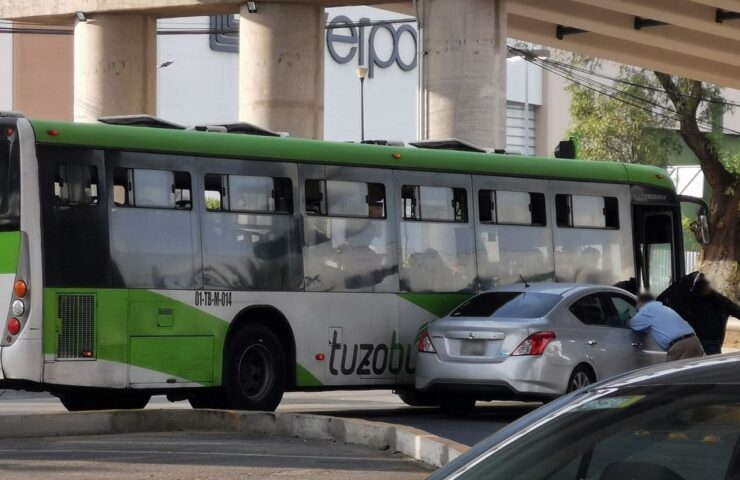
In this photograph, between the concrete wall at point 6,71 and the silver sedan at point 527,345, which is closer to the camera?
the silver sedan at point 527,345

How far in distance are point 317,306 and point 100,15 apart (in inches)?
582

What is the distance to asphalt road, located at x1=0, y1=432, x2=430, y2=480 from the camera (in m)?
11.0

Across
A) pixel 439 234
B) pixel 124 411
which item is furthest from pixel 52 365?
pixel 439 234

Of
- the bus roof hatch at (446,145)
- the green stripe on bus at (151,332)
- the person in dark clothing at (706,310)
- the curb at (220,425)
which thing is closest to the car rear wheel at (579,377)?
the person in dark clothing at (706,310)

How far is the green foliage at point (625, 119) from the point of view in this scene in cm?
4753

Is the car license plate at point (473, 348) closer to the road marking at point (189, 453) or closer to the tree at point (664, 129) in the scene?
the road marking at point (189, 453)

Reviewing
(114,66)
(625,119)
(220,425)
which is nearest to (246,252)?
(220,425)

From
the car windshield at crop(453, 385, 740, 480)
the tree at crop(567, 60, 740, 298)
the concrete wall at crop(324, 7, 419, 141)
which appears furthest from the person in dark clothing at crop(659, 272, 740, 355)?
the concrete wall at crop(324, 7, 419, 141)

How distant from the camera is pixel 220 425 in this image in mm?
14297

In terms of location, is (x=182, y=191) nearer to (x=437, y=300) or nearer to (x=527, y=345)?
(x=437, y=300)

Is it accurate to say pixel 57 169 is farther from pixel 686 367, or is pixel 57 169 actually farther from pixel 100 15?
pixel 100 15

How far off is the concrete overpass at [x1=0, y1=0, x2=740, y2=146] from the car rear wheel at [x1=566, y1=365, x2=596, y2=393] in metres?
10.0

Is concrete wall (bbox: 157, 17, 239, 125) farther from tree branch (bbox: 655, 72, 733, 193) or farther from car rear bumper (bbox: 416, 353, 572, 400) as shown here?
car rear bumper (bbox: 416, 353, 572, 400)

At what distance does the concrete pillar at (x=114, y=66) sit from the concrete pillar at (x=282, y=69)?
2.35m
